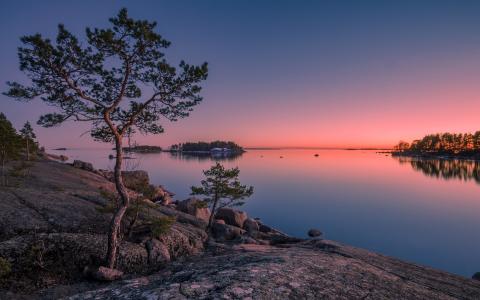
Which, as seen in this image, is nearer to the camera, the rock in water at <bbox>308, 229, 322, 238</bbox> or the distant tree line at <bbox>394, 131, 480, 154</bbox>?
the rock in water at <bbox>308, 229, 322, 238</bbox>

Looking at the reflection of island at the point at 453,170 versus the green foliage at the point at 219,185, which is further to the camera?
the reflection of island at the point at 453,170

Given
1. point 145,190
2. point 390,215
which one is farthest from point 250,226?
point 390,215

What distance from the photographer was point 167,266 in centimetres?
1274

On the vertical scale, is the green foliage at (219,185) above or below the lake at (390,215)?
above

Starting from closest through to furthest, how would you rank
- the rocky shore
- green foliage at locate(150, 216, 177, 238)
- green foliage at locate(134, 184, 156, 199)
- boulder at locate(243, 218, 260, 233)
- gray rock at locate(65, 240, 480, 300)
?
gray rock at locate(65, 240, 480, 300) < the rocky shore < green foliage at locate(150, 216, 177, 238) < green foliage at locate(134, 184, 156, 199) < boulder at locate(243, 218, 260, 233)

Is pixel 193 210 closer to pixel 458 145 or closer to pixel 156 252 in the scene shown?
pixel 156 252

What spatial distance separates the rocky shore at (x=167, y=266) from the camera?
237 inches

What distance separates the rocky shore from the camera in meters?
6.02

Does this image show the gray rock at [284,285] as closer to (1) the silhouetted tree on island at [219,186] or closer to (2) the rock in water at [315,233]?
(1) the silhouetted tree on island at [219,186]

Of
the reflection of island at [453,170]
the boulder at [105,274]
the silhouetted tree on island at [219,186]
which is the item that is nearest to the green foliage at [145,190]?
the boulder at [105,274]

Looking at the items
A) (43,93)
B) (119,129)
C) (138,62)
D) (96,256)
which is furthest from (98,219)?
→ (138,62)

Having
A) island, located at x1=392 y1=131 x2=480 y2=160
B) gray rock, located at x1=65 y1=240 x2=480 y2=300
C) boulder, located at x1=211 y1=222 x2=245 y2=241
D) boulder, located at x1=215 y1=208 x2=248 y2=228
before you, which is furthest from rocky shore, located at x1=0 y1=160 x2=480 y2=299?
island, located at x1=392 y1=131 x2=480 y2=160

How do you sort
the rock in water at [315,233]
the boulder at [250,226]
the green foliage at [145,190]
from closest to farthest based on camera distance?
the green foliage at [145,190] < the boulder at [250,226] < the rock in water at [315,233]

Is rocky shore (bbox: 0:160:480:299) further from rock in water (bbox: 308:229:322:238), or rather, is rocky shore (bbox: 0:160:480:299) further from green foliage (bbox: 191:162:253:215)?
rock in water (bbox: 308:229:322:238)
